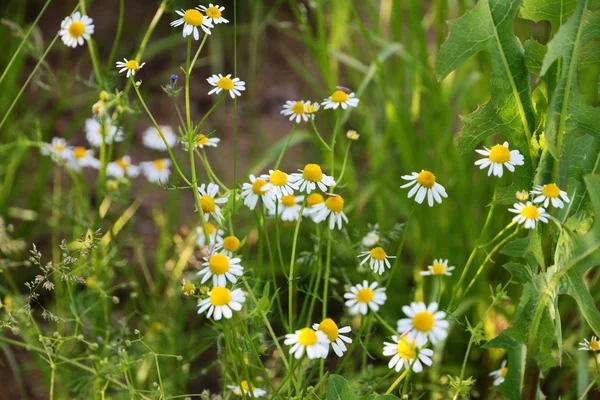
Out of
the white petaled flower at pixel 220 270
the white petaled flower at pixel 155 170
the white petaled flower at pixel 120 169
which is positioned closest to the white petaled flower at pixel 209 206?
the white petaled flower at pixel 220 270

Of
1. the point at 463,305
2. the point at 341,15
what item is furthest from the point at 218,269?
the point at 341,15

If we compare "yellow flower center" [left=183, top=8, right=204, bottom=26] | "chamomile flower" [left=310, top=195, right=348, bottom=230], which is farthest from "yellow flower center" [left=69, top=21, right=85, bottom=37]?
"chamomile flower" [left=310, top=195, right=348, bottom=230]

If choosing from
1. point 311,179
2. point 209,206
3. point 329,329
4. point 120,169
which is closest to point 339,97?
point 311,179

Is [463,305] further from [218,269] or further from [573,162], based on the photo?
[218,269]

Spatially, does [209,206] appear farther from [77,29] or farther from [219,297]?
[77,29]

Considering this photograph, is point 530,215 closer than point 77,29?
Yes

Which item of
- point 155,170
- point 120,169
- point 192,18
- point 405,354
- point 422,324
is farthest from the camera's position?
point 155,170
